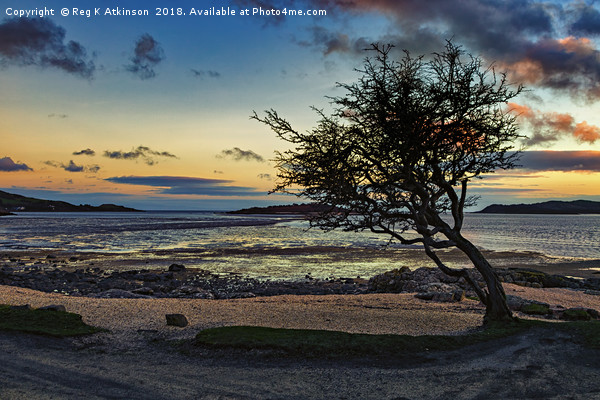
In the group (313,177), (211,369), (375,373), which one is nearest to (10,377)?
(211,369)

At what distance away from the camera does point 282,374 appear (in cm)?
1013

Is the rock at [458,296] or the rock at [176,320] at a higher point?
the rock at [176,320]

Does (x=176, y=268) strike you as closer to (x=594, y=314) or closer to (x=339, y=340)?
(x=339, y=340)

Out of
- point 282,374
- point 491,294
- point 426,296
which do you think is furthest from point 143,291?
point 491,294

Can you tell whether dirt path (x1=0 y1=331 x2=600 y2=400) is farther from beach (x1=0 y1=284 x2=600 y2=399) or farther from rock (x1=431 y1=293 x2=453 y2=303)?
rock (x1=431 y1=293 x2=453 y2=303)

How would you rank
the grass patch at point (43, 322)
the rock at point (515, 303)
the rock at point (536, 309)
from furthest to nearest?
1. the rock at point (515, 303)
2. the rock at point (536, 309)
3. the grass patch at point (43, 322)

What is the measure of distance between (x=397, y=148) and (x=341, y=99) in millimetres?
2745

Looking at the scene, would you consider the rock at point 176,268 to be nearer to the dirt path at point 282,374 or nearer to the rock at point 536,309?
the dirt path at point 282,374

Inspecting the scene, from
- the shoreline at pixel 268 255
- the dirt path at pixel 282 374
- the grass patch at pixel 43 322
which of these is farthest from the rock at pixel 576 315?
the grass patch at pixel 43 322

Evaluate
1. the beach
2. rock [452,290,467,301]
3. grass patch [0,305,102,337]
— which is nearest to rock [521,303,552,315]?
rock [452,290,467,301]

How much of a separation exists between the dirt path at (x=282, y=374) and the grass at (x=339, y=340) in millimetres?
452

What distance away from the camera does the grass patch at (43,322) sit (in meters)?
12.8

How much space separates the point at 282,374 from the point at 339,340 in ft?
8.45

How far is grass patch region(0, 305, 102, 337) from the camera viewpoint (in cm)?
1276
